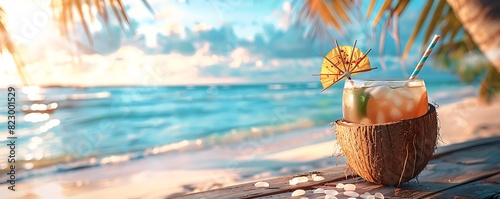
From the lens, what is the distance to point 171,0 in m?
4.89

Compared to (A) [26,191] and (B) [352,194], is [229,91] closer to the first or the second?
(A) [26,191]

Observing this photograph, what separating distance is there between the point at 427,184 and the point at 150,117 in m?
5.76

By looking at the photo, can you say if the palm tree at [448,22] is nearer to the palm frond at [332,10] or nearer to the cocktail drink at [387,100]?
the palm frond at [332,10]

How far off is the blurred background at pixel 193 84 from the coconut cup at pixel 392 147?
19.4 inches

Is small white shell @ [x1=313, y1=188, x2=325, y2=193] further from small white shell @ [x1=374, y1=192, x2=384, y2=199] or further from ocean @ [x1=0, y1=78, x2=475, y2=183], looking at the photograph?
ocean @ [x1=0, y1=78, x2=475, y2=183]

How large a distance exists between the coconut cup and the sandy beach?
146 cm

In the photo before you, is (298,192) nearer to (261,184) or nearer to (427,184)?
(261,184)

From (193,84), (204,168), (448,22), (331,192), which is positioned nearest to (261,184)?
(331,192)

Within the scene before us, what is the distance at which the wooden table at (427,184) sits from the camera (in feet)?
3.14

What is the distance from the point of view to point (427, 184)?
1.03 metres

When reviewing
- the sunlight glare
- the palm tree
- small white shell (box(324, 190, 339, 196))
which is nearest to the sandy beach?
the sunlight glare

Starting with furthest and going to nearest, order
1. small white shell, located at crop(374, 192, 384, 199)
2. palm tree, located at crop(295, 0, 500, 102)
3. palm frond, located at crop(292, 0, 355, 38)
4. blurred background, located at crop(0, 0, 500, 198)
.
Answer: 1. blurred background, located at crop(0, 0, 500, 198)
2. palm frond, located at crop(292, 0, 355, 38)
3. palm tree, located at crop(295, 0, 500, 102)
4. small white shell, located at crop(374, 192, 384, 199)

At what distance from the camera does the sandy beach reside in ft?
9.28

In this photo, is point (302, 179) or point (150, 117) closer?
point (302, 179)
